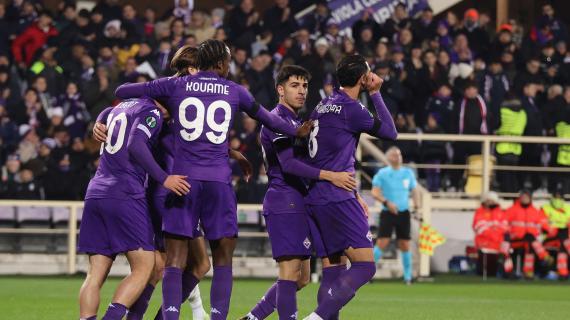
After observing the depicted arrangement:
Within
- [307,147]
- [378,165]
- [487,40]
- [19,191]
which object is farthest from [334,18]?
[307,147]

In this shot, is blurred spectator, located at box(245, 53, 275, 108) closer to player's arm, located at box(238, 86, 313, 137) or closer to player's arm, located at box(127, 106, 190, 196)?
player's arm, located at box(238, 86, 313, 137)

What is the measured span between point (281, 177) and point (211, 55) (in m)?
1.18

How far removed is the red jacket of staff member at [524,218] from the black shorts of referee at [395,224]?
258cm

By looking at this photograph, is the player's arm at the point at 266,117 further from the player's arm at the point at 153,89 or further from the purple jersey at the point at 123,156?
the purple jersey at the point at 123,156

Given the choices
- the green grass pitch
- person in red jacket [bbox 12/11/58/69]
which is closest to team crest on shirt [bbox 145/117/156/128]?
the green grass pitch

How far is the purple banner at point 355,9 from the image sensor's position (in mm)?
24875

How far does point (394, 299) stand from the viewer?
15609 millimetres

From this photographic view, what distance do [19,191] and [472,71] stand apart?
8179 millimetres

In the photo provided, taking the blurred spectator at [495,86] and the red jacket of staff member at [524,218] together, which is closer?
the red jacket of staff member at [524,218]

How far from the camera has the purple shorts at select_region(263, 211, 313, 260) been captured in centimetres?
977

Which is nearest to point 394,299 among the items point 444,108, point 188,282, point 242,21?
point 188,282

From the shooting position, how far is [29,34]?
22.3 meters

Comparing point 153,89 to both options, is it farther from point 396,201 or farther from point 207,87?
point 396,201

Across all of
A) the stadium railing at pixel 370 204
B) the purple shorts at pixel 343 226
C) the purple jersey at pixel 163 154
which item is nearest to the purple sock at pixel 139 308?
the purple jersey at pixel 163 154
